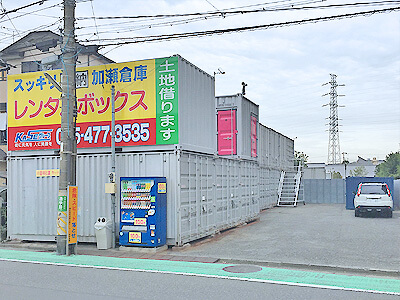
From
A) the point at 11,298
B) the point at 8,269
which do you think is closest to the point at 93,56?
the point at 8,269

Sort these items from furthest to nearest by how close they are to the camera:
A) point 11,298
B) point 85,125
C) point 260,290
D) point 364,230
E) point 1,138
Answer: point 1,138, point 364,230, point 85,125, point 260,290, point 11,298

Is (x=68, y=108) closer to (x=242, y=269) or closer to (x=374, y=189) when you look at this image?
(x=242, y=269)

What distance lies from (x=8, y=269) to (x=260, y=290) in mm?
6002

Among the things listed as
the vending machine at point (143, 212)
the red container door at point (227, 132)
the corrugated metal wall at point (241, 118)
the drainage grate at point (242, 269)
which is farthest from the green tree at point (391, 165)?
the drainage grate at point (242, 269)

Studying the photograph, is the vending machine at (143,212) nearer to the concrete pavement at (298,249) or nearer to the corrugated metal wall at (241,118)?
the concrete pavement at (298,249)

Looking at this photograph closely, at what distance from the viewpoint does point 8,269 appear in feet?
33.7

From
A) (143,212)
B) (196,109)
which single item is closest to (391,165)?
(196,109)

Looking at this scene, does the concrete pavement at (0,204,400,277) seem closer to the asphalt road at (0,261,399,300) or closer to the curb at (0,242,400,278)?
the curb at (0,242,400,278)

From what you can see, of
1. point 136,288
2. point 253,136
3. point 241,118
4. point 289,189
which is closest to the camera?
point 136,288

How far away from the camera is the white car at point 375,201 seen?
71.3 ft

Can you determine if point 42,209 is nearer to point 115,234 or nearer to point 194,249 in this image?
point 115,234

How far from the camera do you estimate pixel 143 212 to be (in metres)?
12.6

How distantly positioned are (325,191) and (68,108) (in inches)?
1082

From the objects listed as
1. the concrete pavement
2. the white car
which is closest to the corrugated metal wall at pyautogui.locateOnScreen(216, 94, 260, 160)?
the concrete pavement
